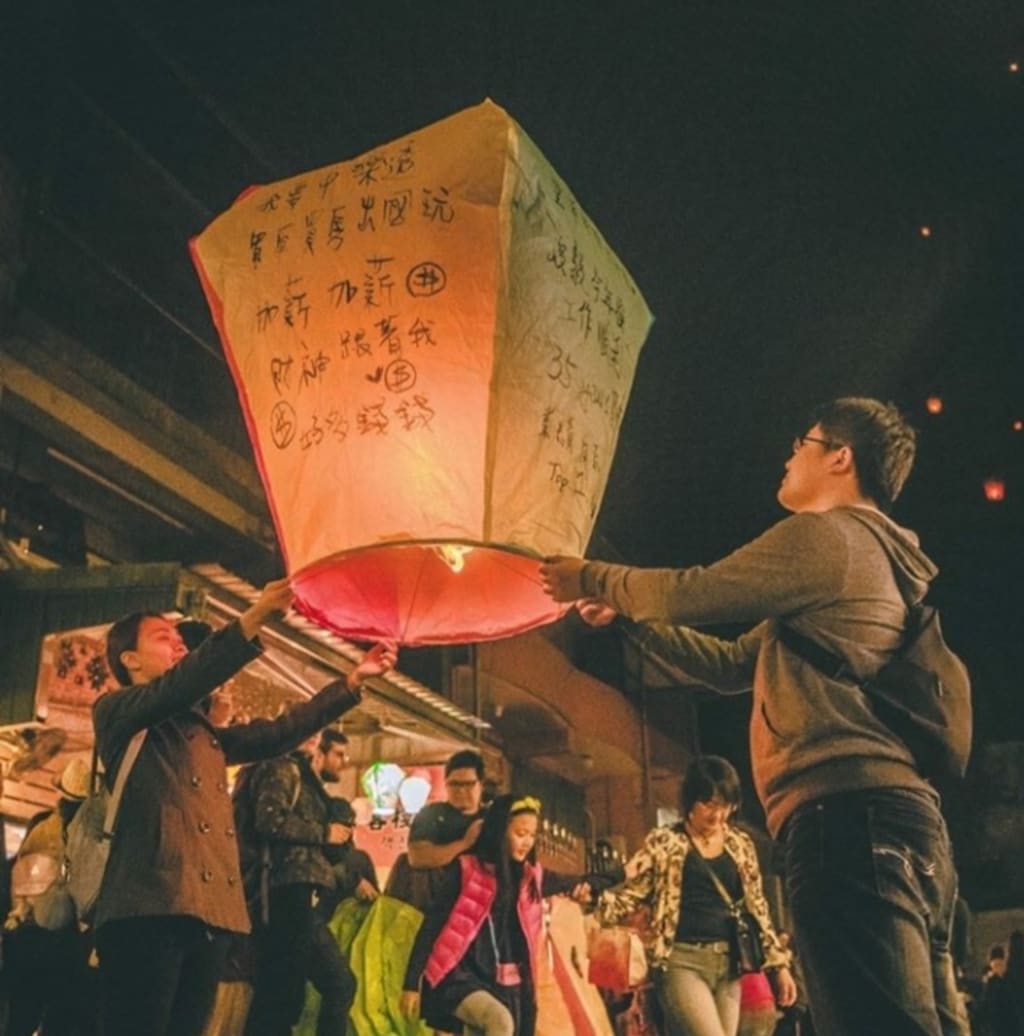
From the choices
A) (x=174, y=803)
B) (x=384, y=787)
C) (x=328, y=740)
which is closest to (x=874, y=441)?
(x=174, y=803)

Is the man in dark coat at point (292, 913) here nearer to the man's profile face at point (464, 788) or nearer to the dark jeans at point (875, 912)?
the man's profile face at point (464, 788)

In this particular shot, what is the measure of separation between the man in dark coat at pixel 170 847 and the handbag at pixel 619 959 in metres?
3.87

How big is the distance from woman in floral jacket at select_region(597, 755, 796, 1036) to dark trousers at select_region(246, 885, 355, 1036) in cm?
191

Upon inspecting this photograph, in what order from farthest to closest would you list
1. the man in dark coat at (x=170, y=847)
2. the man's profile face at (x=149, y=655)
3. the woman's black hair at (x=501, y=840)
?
the woman's black hair at (x=501, y=840) < the man's profile face at (x=149, y=655) < the man in dark coat at (x=170, y=847)

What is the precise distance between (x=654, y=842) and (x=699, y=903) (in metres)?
0.52

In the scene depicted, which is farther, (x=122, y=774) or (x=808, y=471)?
(x=122, y=774)

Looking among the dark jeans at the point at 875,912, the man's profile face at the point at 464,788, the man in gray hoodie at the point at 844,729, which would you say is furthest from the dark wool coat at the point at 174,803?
the man's profile face at the point at 464,788

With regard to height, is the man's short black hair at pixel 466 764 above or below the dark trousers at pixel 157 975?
above

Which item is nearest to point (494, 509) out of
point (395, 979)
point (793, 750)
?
point (793, 750)

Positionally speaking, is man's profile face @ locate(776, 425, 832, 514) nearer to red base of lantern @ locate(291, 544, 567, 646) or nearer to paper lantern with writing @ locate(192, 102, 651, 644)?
paper lantern with writing @ locate(192, 102, 651, 644)

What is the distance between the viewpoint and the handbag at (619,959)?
Result: 8.15 m

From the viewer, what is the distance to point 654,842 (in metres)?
8.12

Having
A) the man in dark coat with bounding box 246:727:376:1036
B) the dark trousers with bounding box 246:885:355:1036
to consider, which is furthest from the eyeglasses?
the dark trousers with bounding box 246:885:355:1036

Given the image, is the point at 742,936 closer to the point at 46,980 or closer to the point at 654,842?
the point at 654,842
